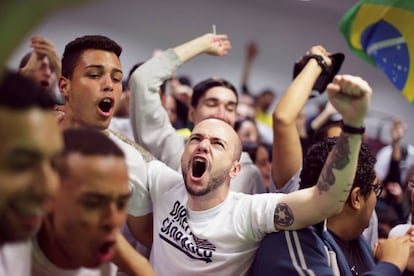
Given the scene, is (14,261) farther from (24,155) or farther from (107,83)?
(107,83)

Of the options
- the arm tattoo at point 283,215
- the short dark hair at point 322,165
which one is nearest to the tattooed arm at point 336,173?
the arm tattoo at point 283,215

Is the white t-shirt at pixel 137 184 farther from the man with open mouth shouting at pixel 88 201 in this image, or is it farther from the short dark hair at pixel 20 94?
the short dark hair at pixel 20 94

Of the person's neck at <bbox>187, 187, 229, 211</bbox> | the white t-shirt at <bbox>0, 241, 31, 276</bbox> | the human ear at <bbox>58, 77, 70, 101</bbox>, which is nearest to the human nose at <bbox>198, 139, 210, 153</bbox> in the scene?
the person's neck at <bbox>187, 187, 229, 211</bbox>

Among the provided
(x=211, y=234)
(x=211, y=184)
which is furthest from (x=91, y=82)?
(x=211, y=234)

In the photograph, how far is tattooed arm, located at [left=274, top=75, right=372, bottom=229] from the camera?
5.05ft

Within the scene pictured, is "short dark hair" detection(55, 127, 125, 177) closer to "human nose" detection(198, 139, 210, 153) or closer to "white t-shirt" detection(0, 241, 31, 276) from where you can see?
"white t-shirt" detection(0, 241, 31, 276)

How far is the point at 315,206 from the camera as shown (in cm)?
177

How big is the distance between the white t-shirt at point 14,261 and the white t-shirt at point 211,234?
0.69m

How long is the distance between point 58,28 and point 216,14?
197 cm

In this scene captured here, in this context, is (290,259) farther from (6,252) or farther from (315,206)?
(6,252)

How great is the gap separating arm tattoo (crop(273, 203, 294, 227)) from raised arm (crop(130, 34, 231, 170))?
84cm

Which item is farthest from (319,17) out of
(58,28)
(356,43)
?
(356,43)

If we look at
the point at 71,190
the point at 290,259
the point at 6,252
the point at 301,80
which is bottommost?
the point at 290,259

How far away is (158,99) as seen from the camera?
253 cm
